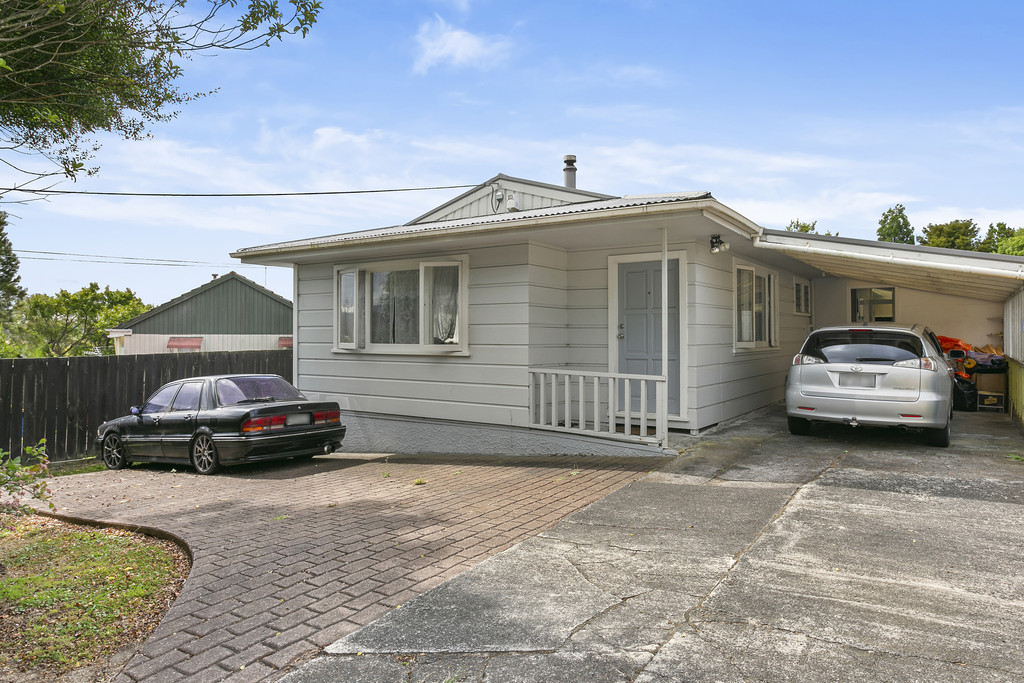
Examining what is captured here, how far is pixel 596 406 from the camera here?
25.8ft

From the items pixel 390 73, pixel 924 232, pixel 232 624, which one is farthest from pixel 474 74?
pixel 924 232

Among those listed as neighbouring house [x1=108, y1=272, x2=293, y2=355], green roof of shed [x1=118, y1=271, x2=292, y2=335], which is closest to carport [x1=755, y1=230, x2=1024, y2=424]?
neighbouring house [x1=108, y1=272, x2=293, y2=355]

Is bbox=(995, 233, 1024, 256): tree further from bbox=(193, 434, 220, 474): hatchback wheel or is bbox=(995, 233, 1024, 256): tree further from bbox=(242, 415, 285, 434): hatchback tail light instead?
bbox=(193, 434, 220, 474): hatchback wheel

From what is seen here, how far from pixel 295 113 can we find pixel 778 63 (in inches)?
396

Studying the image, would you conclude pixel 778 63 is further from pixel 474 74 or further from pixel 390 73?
pixel 390 73

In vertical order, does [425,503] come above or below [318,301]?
below

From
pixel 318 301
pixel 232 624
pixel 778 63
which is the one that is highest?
pixel 778 63

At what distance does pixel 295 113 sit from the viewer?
13.9 metres

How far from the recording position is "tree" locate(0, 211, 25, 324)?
1924cm

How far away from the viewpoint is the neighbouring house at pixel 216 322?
27438 mm

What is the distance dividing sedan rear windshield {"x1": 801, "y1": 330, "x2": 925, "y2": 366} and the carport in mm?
873

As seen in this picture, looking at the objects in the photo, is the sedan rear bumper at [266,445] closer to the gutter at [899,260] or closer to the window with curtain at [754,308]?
the window with curtain at [754,308]

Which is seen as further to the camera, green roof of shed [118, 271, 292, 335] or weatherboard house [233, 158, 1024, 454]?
green roof of shed [118, 271, 292, 335]

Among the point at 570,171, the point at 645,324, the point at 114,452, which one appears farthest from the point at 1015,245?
the point at 114,452
